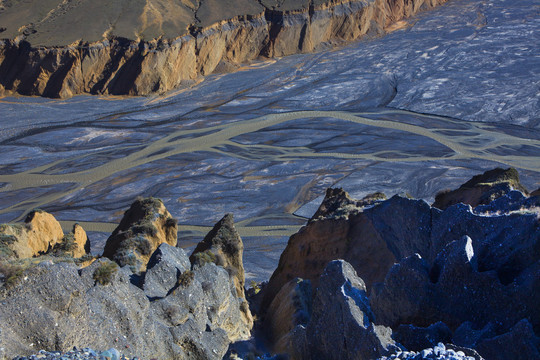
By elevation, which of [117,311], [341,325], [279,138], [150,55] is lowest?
[279,138]

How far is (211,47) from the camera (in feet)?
205

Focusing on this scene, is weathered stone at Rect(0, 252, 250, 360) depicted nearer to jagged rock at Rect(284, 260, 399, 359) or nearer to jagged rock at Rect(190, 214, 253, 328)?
jagged rock at Rect(284, 260, 399, 359)

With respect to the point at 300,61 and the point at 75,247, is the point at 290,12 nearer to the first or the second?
the point at 300,61

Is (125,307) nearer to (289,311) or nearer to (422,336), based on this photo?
(289,311)

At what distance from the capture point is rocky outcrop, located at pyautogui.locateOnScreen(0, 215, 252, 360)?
9.83m

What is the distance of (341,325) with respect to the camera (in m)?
10.7

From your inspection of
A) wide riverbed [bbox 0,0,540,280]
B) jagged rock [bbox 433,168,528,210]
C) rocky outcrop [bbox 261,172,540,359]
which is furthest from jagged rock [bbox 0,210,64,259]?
jagged rock [bbox 433,168,528,210]

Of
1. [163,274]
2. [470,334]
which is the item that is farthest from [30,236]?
[470,334]

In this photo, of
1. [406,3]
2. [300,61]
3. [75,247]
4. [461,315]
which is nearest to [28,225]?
[75,247]

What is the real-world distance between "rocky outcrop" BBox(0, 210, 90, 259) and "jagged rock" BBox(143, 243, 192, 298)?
305 centimetres

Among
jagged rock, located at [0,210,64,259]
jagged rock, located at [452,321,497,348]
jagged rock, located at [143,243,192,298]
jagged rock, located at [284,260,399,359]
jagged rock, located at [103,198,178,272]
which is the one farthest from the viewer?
jagged rock, located at [0,210,64,259]

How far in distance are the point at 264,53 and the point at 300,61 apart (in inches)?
176

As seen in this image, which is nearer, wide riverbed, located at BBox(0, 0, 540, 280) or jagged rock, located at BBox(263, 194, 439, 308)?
jagged rock, located at BBox(263, 194, 439, 308)

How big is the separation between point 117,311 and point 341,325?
4.07 m
